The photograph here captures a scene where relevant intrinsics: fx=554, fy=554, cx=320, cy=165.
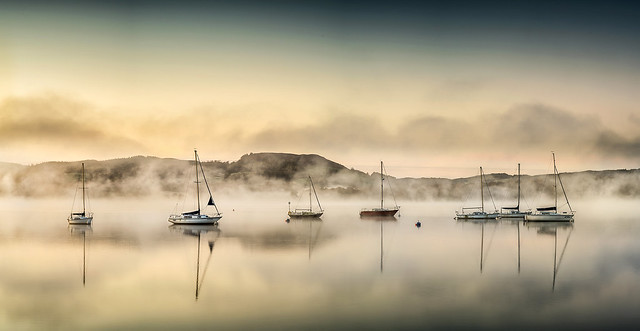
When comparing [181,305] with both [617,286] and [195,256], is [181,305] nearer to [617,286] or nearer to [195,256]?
[195,256]

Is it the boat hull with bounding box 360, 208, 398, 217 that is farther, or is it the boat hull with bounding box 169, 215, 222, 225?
the boat hull with bounding box 360, 208, 398, 217

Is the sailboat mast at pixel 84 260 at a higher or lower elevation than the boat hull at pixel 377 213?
higher

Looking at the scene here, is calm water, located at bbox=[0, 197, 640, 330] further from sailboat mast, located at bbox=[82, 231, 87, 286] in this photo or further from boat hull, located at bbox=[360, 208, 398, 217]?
boat hull, located at bbox=[360, 208, 398, 217]

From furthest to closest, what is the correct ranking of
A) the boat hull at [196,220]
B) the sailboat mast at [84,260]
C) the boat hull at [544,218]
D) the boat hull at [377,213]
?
the boat hull at [377,213], the boat hull at [544,218], the boat hull at [196,220], the sailboat mast at [84,260]

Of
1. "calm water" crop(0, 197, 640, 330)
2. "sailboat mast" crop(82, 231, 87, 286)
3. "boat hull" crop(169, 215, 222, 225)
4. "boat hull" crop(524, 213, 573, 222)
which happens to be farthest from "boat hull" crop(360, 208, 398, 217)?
"sailboat mast" crop(82, 231, 87, 286)

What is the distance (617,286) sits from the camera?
2970 cm

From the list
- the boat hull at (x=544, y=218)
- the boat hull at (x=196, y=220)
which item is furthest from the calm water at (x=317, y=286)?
the boat hull at (x=544, y=218)

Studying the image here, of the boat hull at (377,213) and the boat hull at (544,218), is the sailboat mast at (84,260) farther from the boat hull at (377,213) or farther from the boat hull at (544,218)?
the boat hull at (544,218)

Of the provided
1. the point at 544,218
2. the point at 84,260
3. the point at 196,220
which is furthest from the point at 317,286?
the point at 544,218

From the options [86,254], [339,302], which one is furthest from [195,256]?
[339,302]

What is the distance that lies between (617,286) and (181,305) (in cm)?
2269

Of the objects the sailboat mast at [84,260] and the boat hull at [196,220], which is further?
the boat hull at [196,220]

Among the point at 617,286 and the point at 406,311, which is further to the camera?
the point at 617,286

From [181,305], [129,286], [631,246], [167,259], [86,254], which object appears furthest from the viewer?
[631,246]
